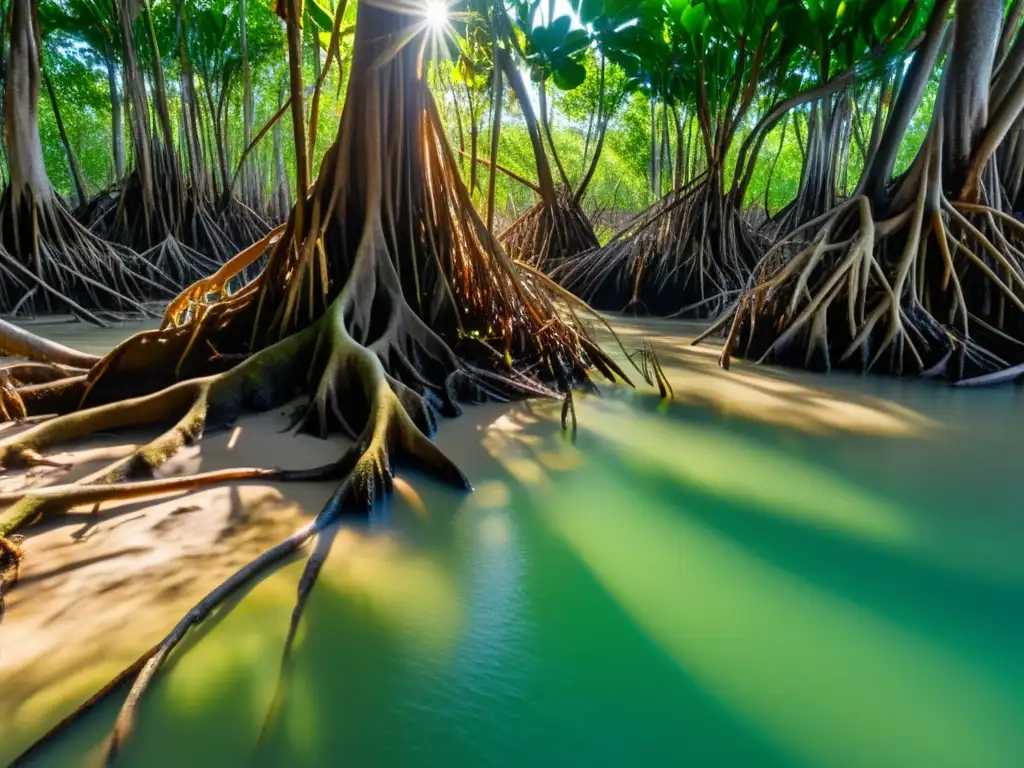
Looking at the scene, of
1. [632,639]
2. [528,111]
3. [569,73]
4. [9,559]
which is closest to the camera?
[632,639]

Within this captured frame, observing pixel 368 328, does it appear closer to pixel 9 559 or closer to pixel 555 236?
pixel 9 559

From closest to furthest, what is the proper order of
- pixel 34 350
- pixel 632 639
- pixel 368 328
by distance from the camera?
1. pixel 632 639
2. pixel 34 350
3. pixel 368 328

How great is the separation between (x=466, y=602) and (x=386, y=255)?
1.86 m

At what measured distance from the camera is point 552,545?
1313 millimetres

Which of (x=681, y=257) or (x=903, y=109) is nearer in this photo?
(x=903, y=109)

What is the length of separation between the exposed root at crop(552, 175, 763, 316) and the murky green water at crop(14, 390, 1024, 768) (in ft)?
15.6

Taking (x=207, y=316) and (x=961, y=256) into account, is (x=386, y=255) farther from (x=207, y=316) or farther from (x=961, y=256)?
(x=961, y=256)

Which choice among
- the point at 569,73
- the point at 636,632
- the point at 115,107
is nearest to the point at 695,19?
the point at 569,73

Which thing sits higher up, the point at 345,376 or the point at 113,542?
the point at 345,376

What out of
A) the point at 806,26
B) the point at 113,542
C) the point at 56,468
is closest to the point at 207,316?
the point at 56,468

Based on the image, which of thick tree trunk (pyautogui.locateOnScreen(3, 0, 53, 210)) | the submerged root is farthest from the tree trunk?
the submerged root

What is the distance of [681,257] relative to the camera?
20.8ft

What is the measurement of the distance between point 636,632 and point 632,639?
0.07 feet

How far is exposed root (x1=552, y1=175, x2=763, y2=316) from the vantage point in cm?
620
